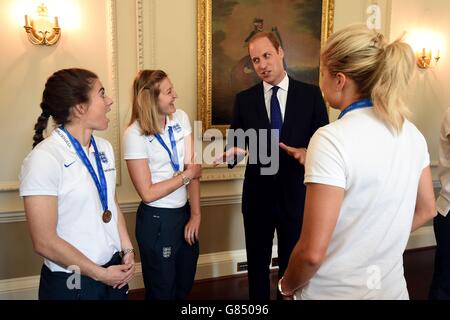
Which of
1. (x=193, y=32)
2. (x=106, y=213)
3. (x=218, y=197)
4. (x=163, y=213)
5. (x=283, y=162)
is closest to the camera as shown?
(x=106, y=213)

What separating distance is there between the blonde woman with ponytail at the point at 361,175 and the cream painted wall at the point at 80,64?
6.85 feet

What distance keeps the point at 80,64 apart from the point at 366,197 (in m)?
2.44

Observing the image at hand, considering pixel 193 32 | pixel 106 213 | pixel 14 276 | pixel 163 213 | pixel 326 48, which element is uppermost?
pixel 193 32

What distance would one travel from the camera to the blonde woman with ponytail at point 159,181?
207cm

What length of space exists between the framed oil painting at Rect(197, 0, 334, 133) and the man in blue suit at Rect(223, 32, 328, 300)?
0.76 metres

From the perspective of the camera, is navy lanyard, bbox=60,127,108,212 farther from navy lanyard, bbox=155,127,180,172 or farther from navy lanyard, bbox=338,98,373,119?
navy lanyard, bbox=338,98,373,119

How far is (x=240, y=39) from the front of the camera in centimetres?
322

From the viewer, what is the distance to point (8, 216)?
2.80 m

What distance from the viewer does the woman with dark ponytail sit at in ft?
4.64

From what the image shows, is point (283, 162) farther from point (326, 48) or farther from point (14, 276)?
point (14, 276)

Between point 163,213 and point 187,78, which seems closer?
point 163,213

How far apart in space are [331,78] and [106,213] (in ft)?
3.56

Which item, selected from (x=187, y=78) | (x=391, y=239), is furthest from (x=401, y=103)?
(x=187, y=78)

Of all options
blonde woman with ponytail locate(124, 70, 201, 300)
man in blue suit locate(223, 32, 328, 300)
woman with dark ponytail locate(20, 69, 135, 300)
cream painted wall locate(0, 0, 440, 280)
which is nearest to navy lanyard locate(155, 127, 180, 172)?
blonde woman with ponytail locate(124, 70, 201, 300)
